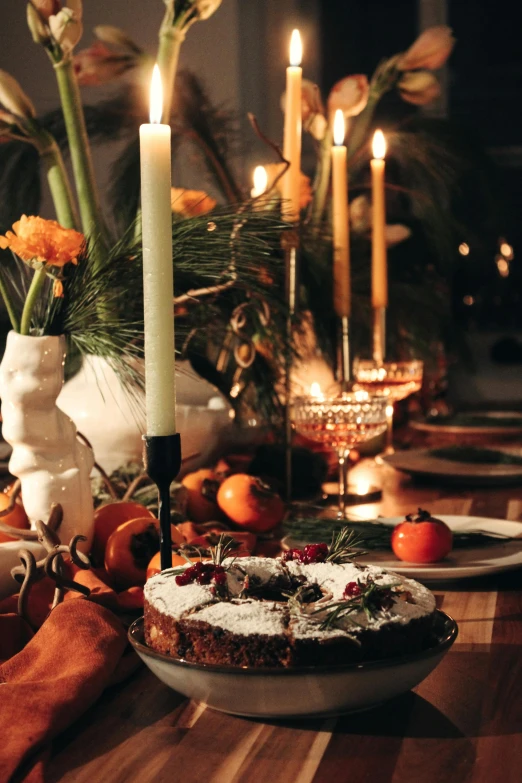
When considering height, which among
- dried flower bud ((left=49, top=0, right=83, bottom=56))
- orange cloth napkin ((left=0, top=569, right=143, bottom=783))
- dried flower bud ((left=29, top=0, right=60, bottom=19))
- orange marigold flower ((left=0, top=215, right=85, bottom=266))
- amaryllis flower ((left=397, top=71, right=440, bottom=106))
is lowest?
orange cloth napkin ((left=0, top=569, right=143, bottom=783))

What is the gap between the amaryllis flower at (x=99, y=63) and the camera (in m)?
1.55

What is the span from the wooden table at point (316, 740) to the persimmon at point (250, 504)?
42cm

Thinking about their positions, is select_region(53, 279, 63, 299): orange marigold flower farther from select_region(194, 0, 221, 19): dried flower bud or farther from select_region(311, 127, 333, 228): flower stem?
select_region(311, 127, 333, 228): flower stem

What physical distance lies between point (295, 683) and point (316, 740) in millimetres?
46

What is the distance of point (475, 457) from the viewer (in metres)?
1.63

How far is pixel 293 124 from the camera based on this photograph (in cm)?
139

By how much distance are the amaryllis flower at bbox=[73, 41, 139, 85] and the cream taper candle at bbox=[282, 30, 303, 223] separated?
12.6 inches

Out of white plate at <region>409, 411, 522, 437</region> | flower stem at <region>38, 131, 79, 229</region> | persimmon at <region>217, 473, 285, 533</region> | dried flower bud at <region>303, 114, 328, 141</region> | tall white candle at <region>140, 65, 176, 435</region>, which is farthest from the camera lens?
white plate at <region>409, 411, 522, 437</region>

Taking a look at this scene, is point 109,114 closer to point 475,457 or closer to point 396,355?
point 396,355

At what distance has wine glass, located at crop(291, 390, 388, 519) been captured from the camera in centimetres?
126

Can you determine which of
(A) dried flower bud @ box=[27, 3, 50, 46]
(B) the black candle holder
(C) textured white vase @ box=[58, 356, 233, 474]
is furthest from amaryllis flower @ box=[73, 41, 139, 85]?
(B) the black candle holder

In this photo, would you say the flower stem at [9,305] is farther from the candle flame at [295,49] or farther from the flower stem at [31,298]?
the candle flame at [295,49]

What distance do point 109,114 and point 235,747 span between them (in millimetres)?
1733

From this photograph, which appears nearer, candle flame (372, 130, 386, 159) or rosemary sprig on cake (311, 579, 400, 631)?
rosemary sprig on cake (311, 579, 400, 631)
